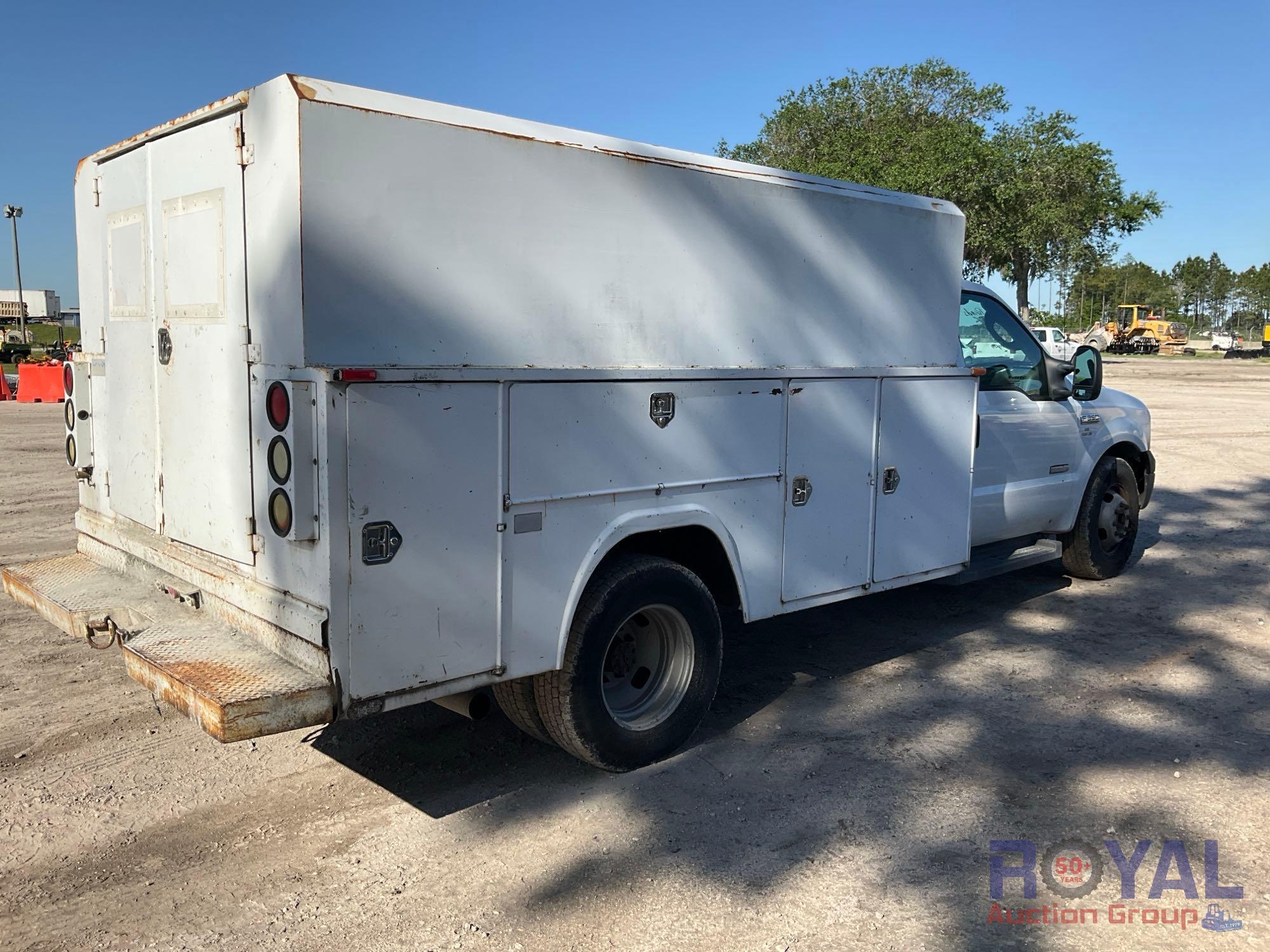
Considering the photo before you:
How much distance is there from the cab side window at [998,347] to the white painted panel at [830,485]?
5.72 feet

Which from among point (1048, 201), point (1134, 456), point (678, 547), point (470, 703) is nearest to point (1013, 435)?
point (1134, 456)

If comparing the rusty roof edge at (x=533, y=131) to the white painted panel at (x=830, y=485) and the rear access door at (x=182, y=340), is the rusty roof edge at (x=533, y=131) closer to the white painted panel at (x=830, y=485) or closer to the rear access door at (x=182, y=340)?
the rear access door at (x=182, y=340)

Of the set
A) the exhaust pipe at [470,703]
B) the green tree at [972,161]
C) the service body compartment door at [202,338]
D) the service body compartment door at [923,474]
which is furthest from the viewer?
the green tree at [972,161]

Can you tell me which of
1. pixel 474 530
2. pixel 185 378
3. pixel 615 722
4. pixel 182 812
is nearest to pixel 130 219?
pixel 185 378

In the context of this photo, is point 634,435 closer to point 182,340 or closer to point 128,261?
point 182,340

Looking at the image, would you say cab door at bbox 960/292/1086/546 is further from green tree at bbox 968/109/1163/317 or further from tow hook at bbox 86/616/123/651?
green tree at bbox 968/109/1163/317

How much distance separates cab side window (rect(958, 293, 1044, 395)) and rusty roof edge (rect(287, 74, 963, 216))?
1.65m

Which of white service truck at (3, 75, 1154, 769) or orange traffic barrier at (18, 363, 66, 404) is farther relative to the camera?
orange traffic barrier at (18, 363, 66, 404)

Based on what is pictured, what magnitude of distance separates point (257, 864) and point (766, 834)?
1.79 m

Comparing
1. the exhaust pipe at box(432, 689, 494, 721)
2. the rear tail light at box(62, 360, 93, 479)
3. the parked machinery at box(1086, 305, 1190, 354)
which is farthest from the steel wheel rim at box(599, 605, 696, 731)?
the parked machinery at box(1086, 305, 1190, 354)

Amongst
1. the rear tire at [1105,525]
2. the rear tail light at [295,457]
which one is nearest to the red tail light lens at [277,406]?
the rear tail light at [295,457]

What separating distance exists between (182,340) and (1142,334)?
65.6m

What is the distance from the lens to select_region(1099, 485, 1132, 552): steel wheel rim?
756 cm

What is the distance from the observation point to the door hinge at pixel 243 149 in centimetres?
345
